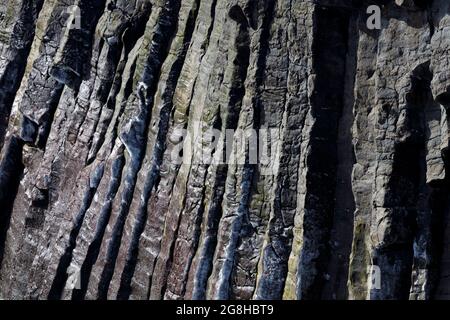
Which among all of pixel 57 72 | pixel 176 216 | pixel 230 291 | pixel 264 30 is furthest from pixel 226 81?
pixel 57 72

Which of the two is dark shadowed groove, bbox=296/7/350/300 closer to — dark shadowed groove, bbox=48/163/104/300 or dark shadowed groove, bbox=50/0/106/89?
dark shadowed groove, bbox=48/163/104/300

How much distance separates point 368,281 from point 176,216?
7684mm

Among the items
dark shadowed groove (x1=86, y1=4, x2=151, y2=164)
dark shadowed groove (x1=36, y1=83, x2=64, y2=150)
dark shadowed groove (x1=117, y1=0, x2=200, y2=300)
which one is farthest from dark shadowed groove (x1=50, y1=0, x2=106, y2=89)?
dark shadowed groove (x1=117, y1=0, x2=200, y2=300)

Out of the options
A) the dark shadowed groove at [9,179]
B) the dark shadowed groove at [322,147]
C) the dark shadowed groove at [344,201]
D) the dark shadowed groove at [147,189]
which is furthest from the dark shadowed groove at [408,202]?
the dark shadowed groove at [9,179]

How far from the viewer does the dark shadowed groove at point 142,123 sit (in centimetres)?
3631

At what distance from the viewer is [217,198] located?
33.0m

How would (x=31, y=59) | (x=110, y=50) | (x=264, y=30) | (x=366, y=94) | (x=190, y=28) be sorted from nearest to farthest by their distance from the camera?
(x=366, y=94), (x=264, y=30), (x=190, y=28), (x=110, y=50), (x=31, y=59)

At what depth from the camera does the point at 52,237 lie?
3925cm

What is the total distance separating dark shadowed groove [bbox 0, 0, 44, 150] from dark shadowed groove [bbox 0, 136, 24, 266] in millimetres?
851

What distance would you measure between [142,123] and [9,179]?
8.35 meters

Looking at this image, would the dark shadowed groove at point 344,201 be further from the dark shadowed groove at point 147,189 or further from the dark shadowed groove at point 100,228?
the dark shadowed groove at point 100,228

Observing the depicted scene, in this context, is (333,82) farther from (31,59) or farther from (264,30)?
(31,59)

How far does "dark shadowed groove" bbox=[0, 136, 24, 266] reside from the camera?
41941 mm

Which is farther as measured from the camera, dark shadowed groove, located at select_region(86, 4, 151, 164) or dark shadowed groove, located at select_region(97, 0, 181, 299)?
dark shadowed groove, located at select_region(86, 4, 151, 164)
